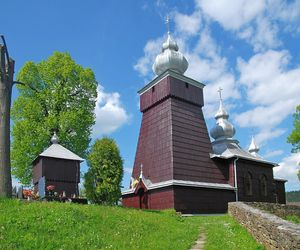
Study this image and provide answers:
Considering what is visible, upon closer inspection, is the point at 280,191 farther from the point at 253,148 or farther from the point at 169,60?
the point at 169,60

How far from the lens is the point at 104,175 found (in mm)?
22203

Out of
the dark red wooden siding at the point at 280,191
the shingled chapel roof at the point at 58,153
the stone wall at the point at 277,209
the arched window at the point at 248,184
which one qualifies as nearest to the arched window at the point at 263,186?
the arched window at the point at 248,184

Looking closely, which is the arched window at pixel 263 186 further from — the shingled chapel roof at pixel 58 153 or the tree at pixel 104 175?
the shingled chapel roof at pixel 58 153

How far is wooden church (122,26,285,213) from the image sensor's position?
26.2 meters

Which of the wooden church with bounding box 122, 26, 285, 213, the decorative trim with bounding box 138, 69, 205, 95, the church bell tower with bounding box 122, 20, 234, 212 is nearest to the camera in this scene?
the church bell tower with bounding box 122, 20, 234, 212

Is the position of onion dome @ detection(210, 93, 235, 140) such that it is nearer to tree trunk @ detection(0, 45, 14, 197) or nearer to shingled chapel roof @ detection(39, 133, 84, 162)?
shingled chapel roof @ detection(39, 133, 84, 162)

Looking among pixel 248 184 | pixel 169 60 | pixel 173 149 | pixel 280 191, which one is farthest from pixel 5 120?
pixel 280 191

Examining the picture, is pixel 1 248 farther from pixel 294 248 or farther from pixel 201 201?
pixel 201 201

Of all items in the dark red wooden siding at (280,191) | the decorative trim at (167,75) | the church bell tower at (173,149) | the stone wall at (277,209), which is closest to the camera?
the stone wall at (277,209)

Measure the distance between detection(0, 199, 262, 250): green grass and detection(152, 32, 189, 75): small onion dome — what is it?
19.0 m

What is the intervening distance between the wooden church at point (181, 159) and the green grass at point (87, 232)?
12643mm

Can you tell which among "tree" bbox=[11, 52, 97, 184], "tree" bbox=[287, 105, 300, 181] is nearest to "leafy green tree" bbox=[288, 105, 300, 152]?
"tree" bbox=[287, 105, 300, 181]

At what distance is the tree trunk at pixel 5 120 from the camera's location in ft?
48.2

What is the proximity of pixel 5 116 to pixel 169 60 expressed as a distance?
17.6 metres
